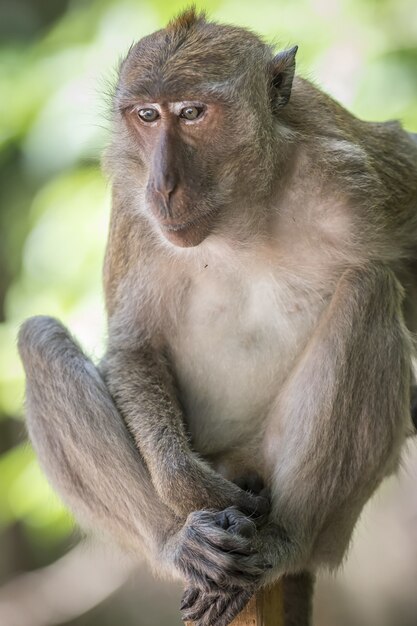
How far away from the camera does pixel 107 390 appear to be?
5250 mm

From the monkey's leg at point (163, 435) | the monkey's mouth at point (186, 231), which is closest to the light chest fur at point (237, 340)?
the monkey's leg at point (163, 435)

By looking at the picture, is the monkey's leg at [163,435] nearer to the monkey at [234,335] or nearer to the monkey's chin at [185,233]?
the monkey at [234,335]

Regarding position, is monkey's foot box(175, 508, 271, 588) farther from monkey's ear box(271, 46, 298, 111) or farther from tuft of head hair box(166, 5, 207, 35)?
tuft of head hair box(166, 5, 207, 35)

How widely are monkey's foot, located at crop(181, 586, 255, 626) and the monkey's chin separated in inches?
59.2

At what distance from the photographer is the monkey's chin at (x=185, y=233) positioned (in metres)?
4.56

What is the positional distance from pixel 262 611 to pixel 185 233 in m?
1.73

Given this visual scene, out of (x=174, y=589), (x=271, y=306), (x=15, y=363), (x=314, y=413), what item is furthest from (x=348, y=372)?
(x=174, y=589)

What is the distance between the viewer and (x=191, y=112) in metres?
4.58

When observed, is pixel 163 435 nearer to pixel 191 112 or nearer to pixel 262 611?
pixel 262 611

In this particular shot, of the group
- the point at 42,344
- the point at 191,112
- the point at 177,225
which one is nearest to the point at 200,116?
the point at 191,112

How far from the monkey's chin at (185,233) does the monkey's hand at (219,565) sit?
118cm

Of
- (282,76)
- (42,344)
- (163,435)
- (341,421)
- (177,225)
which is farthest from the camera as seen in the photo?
(42,344)

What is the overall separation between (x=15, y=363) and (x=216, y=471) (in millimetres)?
2044

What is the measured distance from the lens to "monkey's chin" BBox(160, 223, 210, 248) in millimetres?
4559
